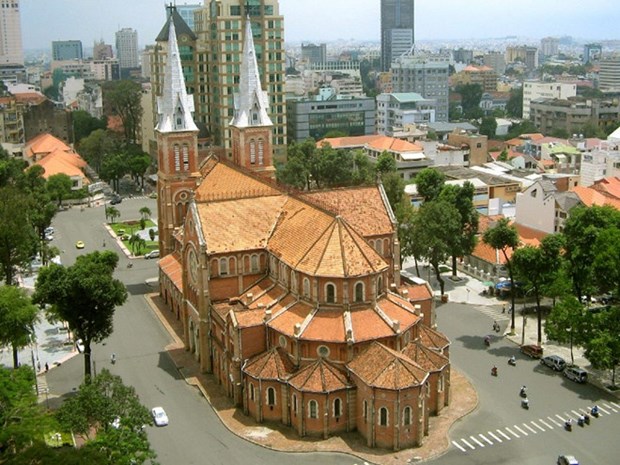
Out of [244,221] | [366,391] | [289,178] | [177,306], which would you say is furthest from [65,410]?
[289,178]

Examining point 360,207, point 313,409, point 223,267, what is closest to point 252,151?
point 360,207

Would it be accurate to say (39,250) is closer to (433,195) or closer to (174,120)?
(174,120)

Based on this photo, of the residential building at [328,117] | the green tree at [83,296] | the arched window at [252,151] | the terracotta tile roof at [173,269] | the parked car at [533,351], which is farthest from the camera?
the residential building at [328,117]

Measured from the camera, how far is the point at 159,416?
59062 mm

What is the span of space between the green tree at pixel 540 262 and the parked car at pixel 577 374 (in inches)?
288

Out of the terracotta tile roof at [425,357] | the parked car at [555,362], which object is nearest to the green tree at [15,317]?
the terracotta tile roof at [425,357]

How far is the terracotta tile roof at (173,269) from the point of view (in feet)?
263

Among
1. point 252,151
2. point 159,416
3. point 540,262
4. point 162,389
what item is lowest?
point 162,389

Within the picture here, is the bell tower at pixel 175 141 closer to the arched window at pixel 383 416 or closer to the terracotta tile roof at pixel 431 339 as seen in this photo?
the terracotta tile roof at pixel 431 339

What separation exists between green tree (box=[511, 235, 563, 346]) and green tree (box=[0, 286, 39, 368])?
44.2m

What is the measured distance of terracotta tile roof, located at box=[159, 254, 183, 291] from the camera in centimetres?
8019

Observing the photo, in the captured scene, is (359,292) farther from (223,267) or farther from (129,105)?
(129,105)

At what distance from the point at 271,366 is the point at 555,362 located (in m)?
26.4

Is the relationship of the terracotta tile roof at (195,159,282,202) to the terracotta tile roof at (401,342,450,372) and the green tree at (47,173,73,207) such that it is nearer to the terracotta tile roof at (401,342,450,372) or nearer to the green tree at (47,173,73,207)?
the terracotta tile roof at (401,342,450,372)
